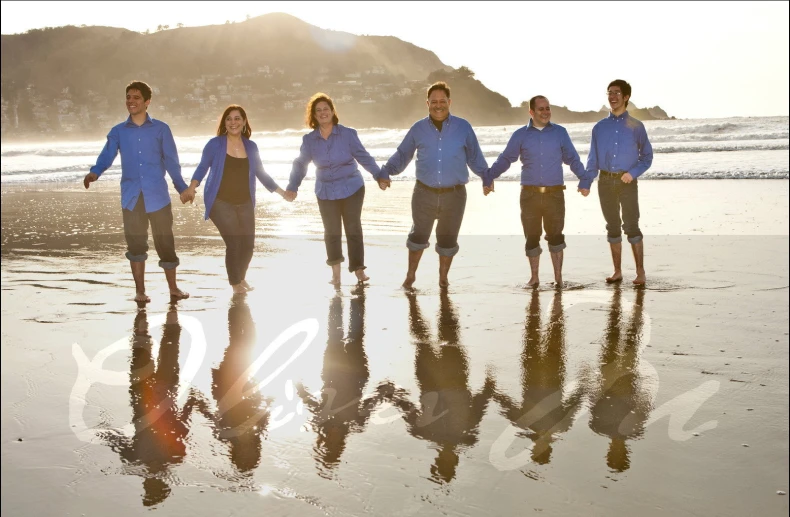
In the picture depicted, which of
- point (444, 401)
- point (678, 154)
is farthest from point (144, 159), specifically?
point (678, 154)

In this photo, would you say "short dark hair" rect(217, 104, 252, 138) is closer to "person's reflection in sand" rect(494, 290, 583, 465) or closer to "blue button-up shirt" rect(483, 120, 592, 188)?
"blue button-up shirt" rect(483, 120, 592, 188)

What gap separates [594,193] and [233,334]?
10.8 meters

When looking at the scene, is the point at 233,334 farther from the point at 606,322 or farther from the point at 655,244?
the point at 655,244

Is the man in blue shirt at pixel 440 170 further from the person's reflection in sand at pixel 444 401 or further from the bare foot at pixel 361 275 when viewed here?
the person's reflection in sand at pixel 444 401

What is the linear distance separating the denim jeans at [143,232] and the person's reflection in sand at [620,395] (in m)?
3.98

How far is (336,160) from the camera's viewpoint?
25.4 ft

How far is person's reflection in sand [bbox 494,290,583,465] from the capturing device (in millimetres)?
3781

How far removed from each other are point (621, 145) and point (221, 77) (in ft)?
522

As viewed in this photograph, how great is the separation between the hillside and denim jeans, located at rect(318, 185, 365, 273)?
116 m

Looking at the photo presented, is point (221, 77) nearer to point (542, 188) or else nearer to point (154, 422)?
point (542, 188)

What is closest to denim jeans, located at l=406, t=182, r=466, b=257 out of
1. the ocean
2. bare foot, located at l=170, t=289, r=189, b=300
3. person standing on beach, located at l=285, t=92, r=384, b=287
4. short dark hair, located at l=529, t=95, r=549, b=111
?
person standing on beach, located at l=285, t=92, r=384, b=287

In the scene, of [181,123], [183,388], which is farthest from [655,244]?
[181,123]

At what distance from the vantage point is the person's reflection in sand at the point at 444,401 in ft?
11.9

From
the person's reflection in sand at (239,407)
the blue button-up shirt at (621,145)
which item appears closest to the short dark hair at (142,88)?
the person's reflection in sand at (239,407)
